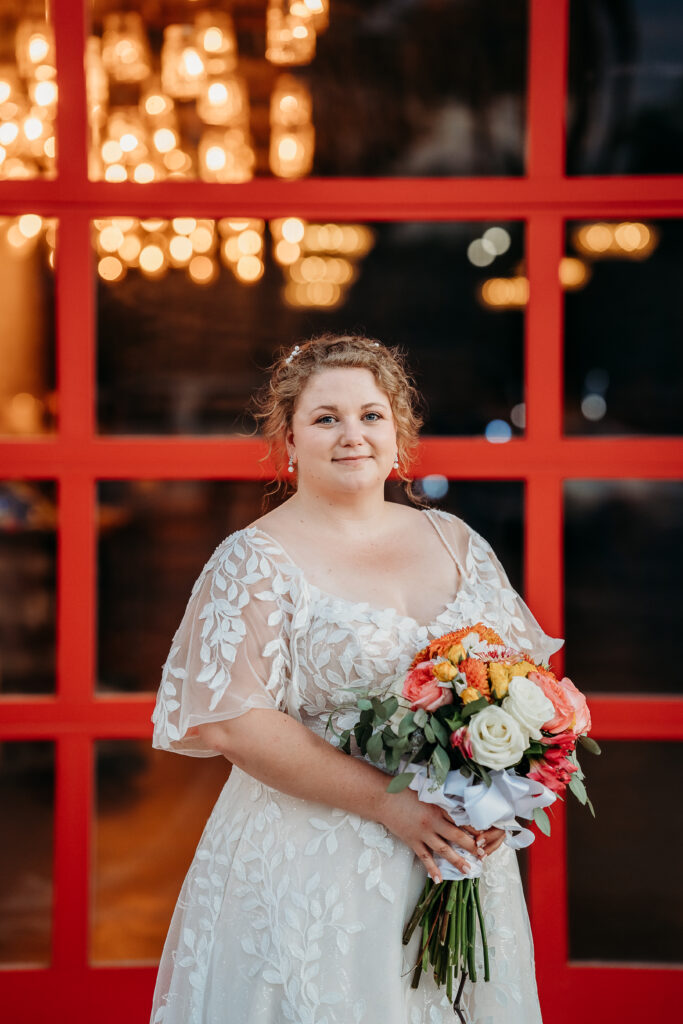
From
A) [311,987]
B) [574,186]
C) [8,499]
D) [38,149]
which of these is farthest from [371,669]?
[38,149]

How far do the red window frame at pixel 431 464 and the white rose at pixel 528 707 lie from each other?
3.32 feet

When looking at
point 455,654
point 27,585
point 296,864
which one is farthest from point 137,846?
point 455,654

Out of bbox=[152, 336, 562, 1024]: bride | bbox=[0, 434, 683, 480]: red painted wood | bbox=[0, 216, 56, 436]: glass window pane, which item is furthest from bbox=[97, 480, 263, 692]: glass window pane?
bbox=[152, 336, 562, 1024]: bride

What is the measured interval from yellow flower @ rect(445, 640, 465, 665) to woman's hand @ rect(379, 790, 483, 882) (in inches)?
12.5

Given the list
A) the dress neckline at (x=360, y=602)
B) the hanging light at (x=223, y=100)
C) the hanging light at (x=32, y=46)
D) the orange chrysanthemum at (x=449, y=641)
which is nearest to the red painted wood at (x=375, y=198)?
the hanging light at (x=223, y=100)

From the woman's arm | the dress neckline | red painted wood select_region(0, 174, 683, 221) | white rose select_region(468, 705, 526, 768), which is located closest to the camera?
white rose select_region(468, 705, 526, 768)

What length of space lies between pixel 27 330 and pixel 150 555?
31.4 inches

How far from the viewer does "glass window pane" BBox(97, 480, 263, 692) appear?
293 cm

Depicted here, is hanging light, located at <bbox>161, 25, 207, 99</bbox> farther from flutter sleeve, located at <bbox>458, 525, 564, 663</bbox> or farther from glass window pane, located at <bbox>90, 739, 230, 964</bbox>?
glass window pane, located at <bbox>90, 739, 230, 964</bbox>

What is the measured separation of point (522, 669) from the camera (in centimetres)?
192

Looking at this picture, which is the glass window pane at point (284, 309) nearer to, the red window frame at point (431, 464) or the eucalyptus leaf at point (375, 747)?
the red window frame at point (431, 464)

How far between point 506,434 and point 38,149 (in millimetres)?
1664

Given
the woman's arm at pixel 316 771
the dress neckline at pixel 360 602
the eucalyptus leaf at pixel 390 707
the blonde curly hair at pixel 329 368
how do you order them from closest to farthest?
the eucalyptus leaf at pixel 390 707 → the woman's arm at pixel 316 771 → the dress neckline at pixel 360 602 → the blonde curly hair at pixel 329 368

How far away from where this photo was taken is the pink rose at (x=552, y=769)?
186cm
